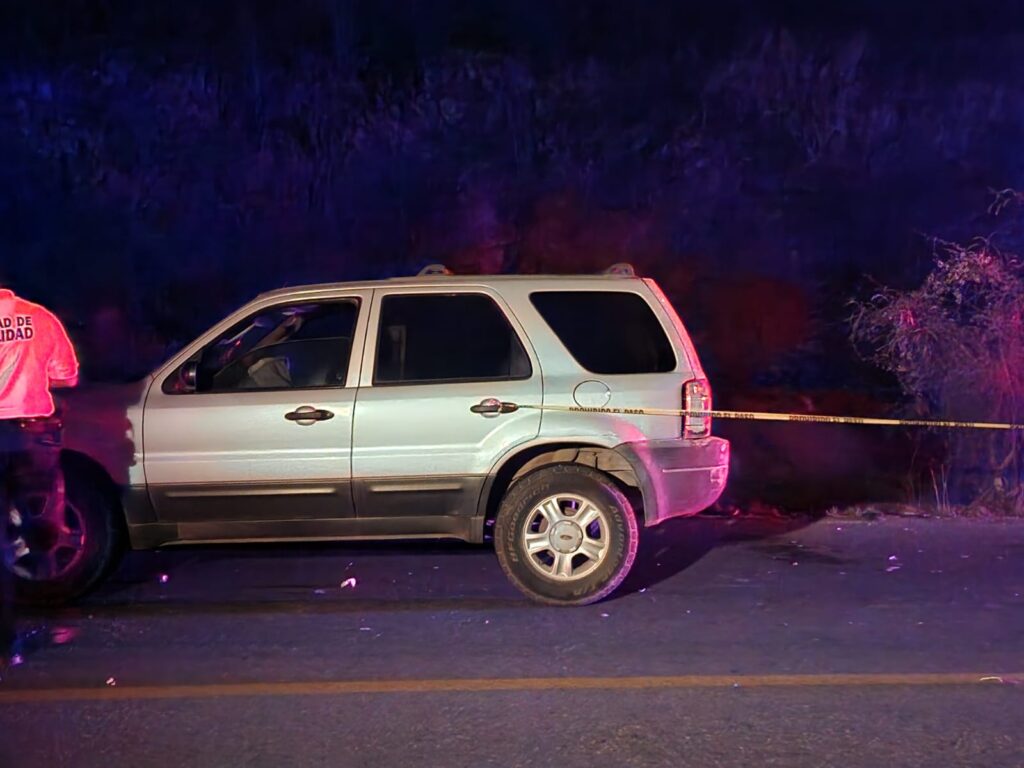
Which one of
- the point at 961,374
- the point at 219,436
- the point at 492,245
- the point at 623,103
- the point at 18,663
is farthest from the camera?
the point at 623,103

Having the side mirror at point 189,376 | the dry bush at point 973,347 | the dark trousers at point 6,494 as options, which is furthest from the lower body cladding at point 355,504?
the dry bush at point 973,347

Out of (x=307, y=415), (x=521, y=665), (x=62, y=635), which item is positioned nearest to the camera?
(x=521, y=665)

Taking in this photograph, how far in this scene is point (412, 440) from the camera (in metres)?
6.08

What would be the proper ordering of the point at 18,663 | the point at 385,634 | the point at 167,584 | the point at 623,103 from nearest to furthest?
the point at 18,663 → the point at 385,634 → the point at 167,584 → the point at 623,103

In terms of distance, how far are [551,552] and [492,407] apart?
2.89ft

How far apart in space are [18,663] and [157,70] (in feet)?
54.5

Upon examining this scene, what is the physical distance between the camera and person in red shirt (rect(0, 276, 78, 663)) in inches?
237

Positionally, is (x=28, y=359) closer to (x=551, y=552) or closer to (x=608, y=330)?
(x=551, y=552)

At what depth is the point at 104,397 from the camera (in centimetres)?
618

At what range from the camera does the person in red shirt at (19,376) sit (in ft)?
19.7

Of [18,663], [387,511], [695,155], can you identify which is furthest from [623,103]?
[18,663]

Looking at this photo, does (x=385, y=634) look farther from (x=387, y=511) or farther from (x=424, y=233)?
(x=424, y=233)

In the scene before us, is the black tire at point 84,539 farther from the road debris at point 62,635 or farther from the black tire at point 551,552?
the black tire at point 551,552

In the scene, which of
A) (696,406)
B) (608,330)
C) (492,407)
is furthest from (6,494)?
(696,406)
